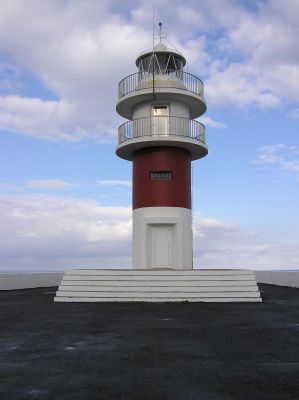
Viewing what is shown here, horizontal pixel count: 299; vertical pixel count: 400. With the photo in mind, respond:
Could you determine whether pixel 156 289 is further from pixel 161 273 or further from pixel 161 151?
pixel 161 151

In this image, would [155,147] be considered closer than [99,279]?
No

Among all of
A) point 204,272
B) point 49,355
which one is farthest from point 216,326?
point 204,272

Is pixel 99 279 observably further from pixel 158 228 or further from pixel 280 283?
pixel 280 283

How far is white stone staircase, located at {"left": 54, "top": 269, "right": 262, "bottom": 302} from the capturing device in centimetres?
1620

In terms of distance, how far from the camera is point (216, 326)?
10.1m

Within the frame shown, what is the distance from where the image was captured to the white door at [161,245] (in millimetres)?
20516

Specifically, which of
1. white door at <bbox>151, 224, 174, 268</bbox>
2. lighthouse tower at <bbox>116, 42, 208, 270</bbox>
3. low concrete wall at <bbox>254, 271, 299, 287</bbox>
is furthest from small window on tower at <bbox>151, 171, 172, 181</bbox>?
low concrete wall at <bbox>254, 271, 299, 287</bbox>

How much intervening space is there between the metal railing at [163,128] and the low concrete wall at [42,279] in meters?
9.12

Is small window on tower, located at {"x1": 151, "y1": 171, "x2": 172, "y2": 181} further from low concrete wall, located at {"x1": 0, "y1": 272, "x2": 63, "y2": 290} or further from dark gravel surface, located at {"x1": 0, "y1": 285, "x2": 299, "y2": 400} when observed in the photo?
low concrete wall, located at {"x1": 0, "y1": 272, "x2": 63, "y2": 290}

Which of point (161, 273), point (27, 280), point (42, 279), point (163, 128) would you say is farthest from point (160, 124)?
point (42, 279)

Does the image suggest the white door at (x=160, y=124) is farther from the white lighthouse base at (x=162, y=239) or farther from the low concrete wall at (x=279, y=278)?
the low concrete wall at (x=279, y=278)

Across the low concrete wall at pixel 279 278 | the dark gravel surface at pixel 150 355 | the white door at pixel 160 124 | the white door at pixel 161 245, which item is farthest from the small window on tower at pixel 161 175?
the low concrete wall at pixel 279 278

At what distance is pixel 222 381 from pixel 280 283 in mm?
22091

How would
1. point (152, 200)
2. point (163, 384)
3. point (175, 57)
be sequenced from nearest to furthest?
point (163, 384) < point (152, 200) < point (175, 57)
